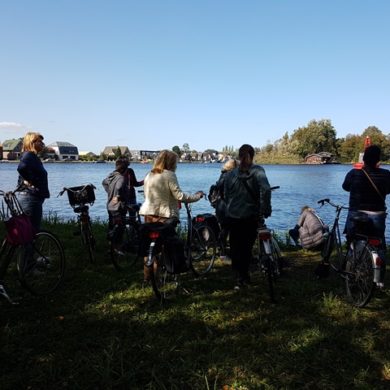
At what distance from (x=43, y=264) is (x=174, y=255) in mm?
1922

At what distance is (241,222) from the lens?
5477 millimetres

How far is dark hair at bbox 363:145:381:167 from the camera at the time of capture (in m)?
5.07

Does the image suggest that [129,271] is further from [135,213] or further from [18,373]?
[18,373]

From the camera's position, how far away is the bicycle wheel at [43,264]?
16.8 feet

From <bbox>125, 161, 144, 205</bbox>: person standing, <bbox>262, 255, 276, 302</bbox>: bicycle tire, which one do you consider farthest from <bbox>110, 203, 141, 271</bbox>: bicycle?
<bbox>262, 255, 276, 302</bbox>: bicycle tire

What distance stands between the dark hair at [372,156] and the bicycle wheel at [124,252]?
4.08 m

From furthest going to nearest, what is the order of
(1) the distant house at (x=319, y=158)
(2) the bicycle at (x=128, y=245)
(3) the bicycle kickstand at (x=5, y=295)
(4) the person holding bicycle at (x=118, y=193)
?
1. (1) the distant house at (x=319, y=158)
2. (4) the person holding bicycle at (x=118, y=193)
3. (2) the bicycle at (x=128, y=245)
4. (3) the bicycle kickstand at (x=5, y=295)

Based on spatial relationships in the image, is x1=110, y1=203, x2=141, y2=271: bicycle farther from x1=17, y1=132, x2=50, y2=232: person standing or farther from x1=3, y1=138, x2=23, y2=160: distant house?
x1=3, y1=138, x2=23, y2=160: distant house

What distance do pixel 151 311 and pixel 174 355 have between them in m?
1.14

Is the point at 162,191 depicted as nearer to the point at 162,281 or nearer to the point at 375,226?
the point at 162,281

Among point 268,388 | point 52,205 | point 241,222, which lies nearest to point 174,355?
point 268,388

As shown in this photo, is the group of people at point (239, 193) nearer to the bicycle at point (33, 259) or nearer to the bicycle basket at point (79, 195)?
the bicycle at point (33, 259)

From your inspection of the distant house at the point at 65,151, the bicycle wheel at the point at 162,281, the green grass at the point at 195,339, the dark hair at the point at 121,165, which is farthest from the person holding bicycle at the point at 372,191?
the distant house at the point at 65,151

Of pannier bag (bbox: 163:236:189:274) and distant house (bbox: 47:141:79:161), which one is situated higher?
distant house (bbox: 47:141:79:161)
